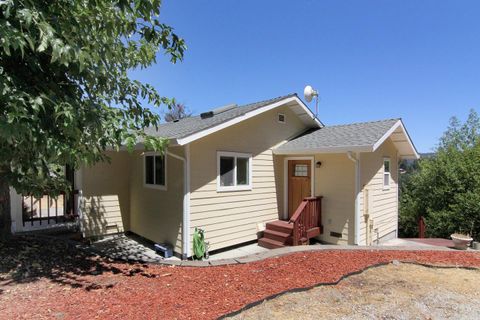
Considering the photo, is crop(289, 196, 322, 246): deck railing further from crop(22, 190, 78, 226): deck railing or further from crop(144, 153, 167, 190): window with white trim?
crop(22, 190, 78, 226): deck railing

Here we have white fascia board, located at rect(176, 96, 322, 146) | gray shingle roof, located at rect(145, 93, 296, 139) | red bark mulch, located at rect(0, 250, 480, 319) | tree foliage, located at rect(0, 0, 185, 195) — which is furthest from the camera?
gray shingle roof, located at rect(145, 93, 296, 139)

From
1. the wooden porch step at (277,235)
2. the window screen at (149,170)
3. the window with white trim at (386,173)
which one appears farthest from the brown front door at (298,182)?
the window screen at (149,170)

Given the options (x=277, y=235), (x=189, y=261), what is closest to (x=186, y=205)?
(x=189, y=261)

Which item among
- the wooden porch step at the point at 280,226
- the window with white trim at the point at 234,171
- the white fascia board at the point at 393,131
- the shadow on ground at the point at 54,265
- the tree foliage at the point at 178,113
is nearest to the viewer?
the shadow on ground at the point at 54,265

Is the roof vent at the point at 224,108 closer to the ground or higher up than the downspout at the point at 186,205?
higher up

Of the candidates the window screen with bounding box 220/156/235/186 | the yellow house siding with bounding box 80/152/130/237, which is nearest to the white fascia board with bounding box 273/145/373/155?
the window screen with bounding box 220/156/235/186

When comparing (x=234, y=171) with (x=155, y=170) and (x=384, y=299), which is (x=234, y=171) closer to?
(x=155, y=170)

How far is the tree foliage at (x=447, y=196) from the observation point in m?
9.95

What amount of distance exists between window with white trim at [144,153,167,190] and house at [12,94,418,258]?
27 mm

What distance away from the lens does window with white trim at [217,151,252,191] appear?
7012 mm

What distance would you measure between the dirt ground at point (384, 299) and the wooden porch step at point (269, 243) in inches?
104

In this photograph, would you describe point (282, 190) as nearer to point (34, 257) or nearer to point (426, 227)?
point (34, 257)

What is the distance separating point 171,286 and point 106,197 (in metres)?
4.77

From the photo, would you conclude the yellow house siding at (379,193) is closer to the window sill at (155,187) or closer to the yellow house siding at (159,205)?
the yellow house siding at (159,205)
